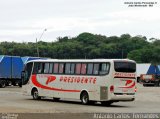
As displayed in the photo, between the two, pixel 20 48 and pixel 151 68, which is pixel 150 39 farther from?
pixel 151 68

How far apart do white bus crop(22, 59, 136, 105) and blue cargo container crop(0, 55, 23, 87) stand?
21647 mm

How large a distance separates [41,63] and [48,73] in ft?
3.21

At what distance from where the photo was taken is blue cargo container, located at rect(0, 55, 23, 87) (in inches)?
2138

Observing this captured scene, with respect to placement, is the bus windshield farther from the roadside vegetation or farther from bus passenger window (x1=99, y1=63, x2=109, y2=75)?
the roadside vegetation

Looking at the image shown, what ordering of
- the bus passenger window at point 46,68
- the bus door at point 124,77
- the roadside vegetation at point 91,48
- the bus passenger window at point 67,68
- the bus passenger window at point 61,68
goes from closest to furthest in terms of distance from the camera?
the bus door at point 124,77, the bus passenger window at point 67,68, the bus passenger window at point 61,68, the bus passenger window at point 46,68, the roadside vegetation at point 91,48

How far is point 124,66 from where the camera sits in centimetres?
2806

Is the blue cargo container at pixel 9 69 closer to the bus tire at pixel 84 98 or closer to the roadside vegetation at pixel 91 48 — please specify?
the bus tire at pixel 84 98

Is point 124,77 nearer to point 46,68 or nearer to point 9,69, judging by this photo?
point 46,68

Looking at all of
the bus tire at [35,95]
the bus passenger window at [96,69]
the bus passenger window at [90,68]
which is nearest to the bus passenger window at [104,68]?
the bus passenger window at [96,69]

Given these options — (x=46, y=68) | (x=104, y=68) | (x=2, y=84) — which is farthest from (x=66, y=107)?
(x=2, y=84)

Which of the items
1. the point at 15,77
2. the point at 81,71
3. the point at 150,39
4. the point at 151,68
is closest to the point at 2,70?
the point at 15,77

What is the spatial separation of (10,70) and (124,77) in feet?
95.0

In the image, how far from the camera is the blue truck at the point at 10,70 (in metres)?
54.3

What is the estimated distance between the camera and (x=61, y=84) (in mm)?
30656
